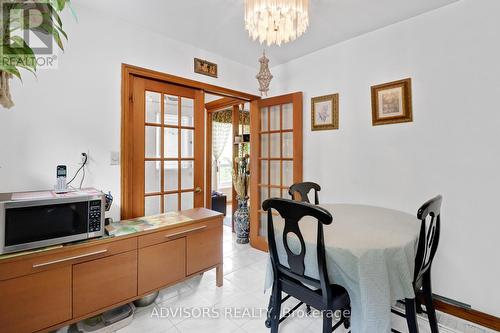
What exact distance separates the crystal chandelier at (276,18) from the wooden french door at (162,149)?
1338 millimetres

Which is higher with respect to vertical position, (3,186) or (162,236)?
(3,186)

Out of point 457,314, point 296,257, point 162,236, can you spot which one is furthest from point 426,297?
point 162,236

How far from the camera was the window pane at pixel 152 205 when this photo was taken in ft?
7.81

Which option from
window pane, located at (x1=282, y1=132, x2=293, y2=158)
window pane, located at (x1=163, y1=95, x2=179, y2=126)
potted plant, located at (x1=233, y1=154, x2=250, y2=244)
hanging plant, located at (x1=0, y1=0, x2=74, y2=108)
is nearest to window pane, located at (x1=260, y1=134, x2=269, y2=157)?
window pane, located at (x1=282, y1=132, x2=293, y2=158)

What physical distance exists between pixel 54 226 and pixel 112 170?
0.71m

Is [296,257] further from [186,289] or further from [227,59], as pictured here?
[227,59]

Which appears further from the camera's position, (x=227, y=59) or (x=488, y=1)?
(x=227, y=59)

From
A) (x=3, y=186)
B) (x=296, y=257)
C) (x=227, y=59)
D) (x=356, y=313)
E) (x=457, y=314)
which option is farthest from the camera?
(x=227, y=59)

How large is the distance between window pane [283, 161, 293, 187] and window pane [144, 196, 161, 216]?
5.40ft

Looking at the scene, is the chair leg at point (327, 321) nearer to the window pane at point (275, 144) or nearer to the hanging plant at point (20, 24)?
the hanging plant at point (20, 24)

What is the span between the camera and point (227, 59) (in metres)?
3.00

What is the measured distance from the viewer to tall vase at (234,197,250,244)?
3658 mm

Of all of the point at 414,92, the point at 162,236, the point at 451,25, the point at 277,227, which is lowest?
the point at 162,236

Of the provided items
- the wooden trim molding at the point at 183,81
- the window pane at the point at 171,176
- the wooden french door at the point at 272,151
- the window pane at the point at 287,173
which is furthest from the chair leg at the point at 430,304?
the wooden trim molding at the point at 183,81
